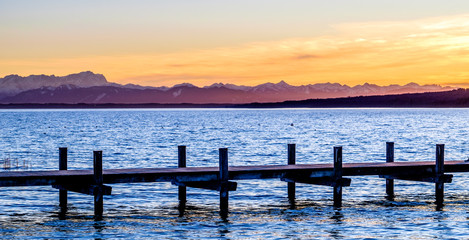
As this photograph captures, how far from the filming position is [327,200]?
31.5 meters

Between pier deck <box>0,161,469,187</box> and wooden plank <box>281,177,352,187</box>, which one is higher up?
pier deck <box>0,161,469,187</box>

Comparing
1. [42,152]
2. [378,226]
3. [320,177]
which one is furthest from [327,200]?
[42,152]

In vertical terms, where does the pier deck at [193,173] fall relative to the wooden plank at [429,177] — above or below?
above

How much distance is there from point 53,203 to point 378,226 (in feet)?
46.5

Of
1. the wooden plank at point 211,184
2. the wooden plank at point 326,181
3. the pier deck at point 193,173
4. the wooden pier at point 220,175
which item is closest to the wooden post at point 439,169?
the wooden pier at point 220,175

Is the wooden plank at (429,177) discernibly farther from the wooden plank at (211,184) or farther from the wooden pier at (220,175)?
the wooden plank at (211,184)

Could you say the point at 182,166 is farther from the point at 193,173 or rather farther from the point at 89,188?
the point at 89,188

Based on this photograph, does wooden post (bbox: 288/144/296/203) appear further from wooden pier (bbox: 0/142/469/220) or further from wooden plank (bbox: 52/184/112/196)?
wooden plank (bbox: 52/184/112/196)

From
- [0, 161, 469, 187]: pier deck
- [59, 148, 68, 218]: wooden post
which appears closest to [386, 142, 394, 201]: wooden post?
[0, 161, 469, 187]: pier deck

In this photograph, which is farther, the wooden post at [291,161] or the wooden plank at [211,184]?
the wooden post at [291,161]

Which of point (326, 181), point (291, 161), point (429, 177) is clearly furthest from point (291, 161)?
point (429, 177)

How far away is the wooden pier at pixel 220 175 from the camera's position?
24.8 meters

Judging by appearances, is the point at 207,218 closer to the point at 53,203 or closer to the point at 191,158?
the point at 53,203

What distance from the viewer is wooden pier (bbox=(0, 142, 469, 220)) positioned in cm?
2480
